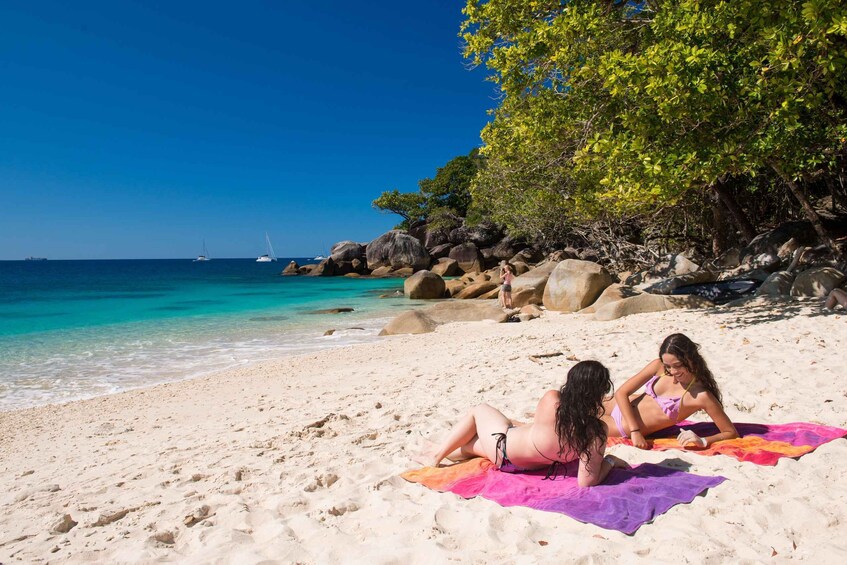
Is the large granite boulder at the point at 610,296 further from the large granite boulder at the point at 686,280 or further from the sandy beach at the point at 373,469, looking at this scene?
the sandy beach at the point at 373,469

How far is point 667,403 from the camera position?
443 cm

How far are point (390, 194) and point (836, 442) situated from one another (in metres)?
46.9

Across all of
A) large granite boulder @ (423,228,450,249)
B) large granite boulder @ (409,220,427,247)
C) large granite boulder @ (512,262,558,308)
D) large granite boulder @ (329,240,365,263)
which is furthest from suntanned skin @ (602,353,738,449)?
large granite boulder @ (329,240,365,263)

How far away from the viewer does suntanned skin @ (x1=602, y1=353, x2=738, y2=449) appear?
4.19 m

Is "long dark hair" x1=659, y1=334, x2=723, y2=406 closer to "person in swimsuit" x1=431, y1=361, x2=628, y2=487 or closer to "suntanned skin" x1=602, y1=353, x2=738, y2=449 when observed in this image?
"suntanned skin" x1=602, y1=353, x2=738, y2=449

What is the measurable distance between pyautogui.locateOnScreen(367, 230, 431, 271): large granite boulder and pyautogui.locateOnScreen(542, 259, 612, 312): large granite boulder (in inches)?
1186

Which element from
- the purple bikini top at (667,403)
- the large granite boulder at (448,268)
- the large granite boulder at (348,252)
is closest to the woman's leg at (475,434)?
the purple bikini top at (667,403)

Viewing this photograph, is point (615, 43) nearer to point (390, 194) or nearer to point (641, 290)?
point (641, 290)

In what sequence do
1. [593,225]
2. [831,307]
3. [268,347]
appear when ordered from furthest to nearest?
[593,225]
[268,347]
[831,307]

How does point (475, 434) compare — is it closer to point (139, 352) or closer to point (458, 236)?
point (139, 352)

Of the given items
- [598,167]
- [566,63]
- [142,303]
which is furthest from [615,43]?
[142,303]

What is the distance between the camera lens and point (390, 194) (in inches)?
1943

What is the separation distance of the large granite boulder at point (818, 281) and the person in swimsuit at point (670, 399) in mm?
7928

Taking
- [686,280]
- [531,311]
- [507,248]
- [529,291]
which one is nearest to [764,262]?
[686,280]
